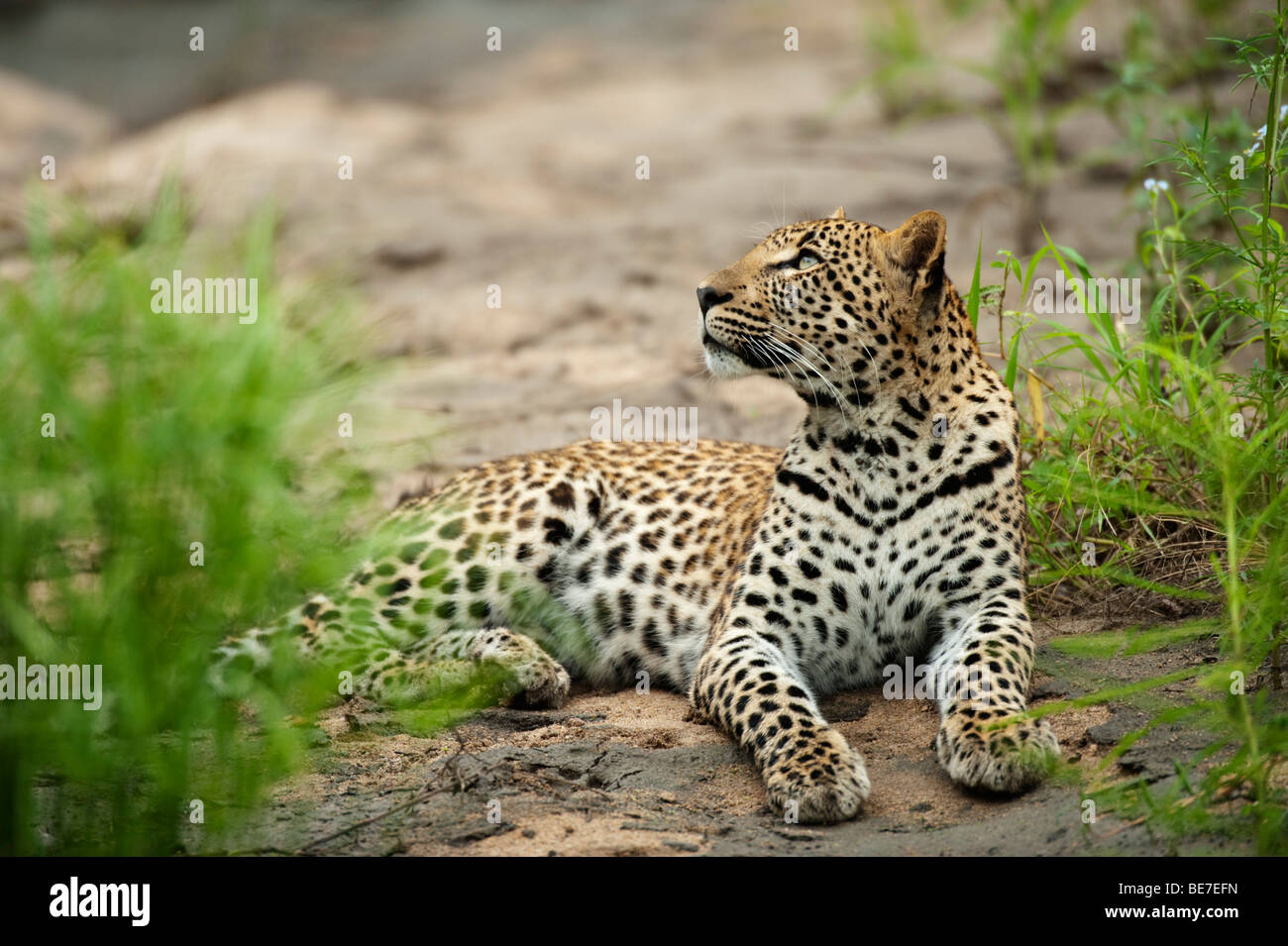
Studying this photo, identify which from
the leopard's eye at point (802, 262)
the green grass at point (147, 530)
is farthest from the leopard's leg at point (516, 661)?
the leopard's eye at point (802, 262)

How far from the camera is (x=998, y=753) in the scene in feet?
14.3

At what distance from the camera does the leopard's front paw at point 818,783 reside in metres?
4.30

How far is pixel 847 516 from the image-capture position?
212 inches

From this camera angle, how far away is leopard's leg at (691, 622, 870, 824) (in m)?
4.33

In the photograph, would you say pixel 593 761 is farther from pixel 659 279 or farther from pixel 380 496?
pixel 659 279

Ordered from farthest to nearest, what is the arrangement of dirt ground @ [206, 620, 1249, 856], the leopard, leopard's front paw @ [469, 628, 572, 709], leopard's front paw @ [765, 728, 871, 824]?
leopard's front paw @ [469, 628, 572, 709]
the leopard
leopard's front paw @ [765, 728, 871, 824]
dirt ground @ [206, 620, 1249, 856]

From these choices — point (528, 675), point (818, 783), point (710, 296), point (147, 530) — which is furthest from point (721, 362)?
point (147, 530)

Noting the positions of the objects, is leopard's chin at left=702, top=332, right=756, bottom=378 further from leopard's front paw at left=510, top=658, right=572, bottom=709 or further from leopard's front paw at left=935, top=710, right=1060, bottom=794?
leopard's front paw at left=935, top=710, right=1060, bottom=794

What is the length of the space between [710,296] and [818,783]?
2047 mm

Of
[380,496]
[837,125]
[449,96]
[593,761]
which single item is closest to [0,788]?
[593,761]

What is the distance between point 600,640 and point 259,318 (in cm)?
207

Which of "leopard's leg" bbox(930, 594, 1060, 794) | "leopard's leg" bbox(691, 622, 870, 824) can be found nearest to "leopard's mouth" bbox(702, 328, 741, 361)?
"leopard's leg" bbox(691, 622, 870, 824)

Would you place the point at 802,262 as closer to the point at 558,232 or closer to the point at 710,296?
the point at 710,296

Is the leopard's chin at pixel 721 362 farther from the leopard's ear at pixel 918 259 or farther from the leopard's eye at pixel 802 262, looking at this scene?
the leopard's ear at pixel 918 259
